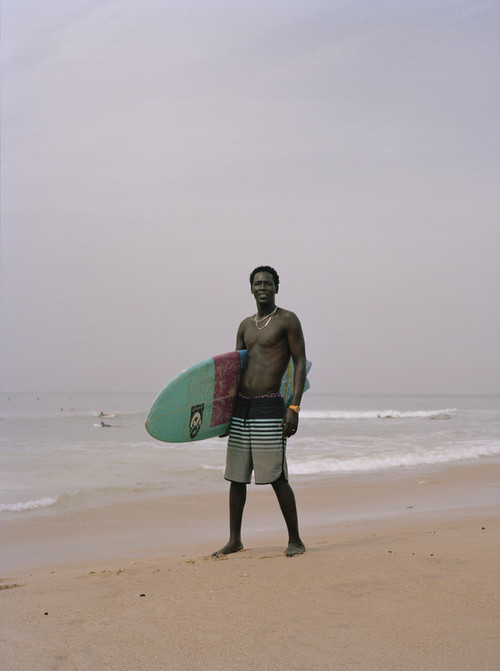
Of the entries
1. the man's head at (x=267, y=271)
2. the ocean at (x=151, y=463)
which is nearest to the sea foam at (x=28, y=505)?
the ocean at (x=151, y=463)

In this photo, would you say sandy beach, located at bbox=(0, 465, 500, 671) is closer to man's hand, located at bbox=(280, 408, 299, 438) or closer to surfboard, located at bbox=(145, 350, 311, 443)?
man's hand, located at bbox=(280, 408, 299, 438)

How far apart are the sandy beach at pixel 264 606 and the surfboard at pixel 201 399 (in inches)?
35.8

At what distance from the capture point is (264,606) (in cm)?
269

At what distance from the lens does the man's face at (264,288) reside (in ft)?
13.9

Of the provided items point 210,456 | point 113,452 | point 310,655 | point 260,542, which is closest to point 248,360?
point 260,542

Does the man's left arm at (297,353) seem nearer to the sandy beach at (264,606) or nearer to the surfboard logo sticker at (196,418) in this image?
the surfboard logo sticker at (196,418)

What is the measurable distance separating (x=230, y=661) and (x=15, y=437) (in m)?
18.8

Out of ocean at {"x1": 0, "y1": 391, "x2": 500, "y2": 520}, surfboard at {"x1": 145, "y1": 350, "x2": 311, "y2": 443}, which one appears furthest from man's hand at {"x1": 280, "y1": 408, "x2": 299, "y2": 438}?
ocean at {"x1": 0, "y1": 391, "x2": 500, "y2": 520}

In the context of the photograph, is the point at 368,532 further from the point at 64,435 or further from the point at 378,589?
the point at 64,435

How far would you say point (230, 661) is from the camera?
214 centimetres

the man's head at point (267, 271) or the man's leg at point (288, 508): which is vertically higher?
the man's head at point (267, 271)

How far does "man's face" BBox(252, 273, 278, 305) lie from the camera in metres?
4.24

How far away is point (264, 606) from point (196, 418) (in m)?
1.92

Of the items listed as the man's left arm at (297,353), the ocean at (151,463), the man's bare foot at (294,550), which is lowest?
the ocean at (151,463)
